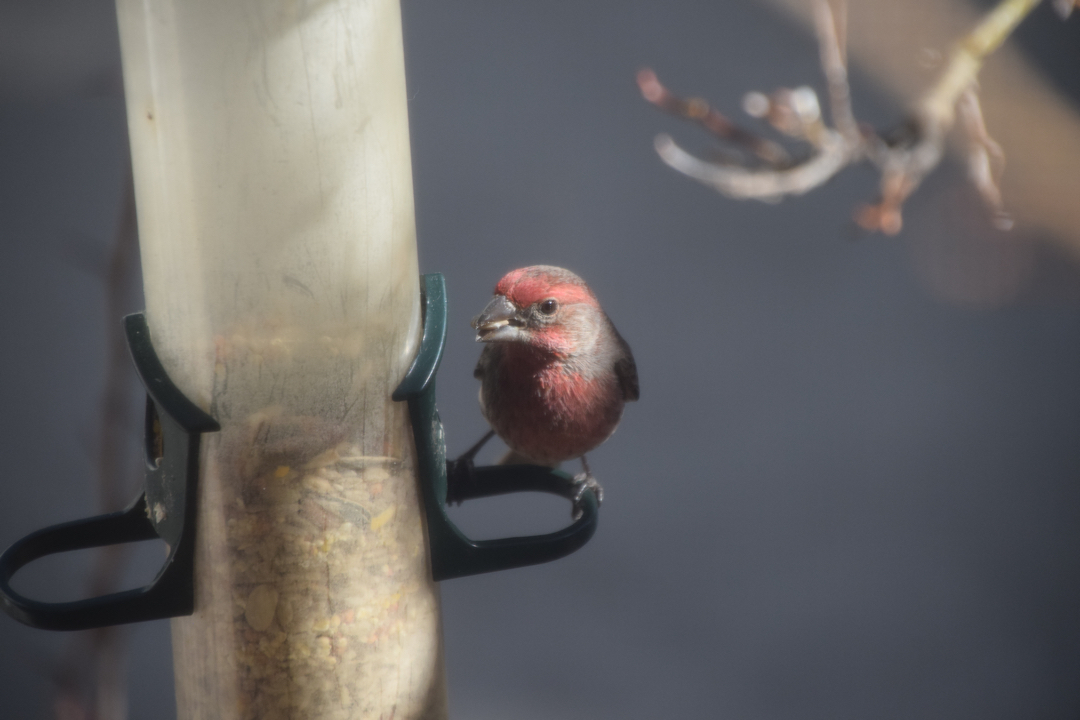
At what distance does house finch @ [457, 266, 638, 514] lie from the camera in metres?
2.19

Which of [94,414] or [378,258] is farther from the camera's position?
[94,414]

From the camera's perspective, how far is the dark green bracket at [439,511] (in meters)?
1.64

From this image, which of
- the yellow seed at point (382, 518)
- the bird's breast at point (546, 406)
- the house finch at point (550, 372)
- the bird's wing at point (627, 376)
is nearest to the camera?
the yellow seed at point (382, 518)

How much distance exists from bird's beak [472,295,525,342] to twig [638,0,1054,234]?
1.90 ft

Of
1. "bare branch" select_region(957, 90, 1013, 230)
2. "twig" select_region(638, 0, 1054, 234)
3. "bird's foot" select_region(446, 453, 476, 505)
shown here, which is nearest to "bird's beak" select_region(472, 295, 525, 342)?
"bird's foot" select_region(446, 453, 476, 505)

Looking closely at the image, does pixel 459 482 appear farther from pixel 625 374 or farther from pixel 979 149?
pixel 979 149

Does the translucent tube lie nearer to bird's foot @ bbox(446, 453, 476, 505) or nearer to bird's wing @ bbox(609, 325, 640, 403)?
bird's foot @ bbox(446, 453, 476, 505)

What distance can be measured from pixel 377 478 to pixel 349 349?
230 mm

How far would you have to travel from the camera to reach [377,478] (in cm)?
164

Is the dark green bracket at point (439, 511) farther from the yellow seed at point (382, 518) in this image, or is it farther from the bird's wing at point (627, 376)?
the bird's wing at point (627, 376)

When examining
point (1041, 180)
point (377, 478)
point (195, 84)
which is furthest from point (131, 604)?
point (1041, 180)

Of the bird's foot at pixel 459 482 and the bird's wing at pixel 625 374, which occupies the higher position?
the bird's wing at pixel 625 374

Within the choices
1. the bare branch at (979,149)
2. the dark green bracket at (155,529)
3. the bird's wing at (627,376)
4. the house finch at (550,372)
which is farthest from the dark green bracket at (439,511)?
the bare branch at (979,149)

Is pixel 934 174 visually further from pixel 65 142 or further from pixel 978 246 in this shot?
pixel 65 142
